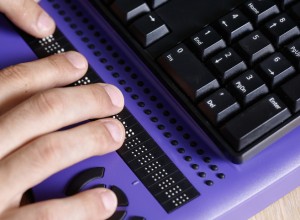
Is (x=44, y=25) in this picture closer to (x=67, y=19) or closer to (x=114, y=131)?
(x=67, y=19)

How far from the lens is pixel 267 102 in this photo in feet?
1.66

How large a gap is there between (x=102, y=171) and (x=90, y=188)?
0.06ft

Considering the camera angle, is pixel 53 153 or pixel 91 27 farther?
pixel 91 27

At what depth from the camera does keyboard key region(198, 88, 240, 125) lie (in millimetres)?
502

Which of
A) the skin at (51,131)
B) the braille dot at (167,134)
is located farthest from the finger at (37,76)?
the braille dot at (167,134)

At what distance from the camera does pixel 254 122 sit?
497 mm

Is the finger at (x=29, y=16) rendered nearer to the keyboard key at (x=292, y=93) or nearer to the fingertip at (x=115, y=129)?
the fingertip at (x=115, y=129)

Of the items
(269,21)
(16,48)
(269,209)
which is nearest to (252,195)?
(269,209)

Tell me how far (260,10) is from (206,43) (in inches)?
2.5

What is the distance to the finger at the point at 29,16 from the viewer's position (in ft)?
1.90

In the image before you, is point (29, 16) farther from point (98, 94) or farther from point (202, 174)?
point (202, 174)

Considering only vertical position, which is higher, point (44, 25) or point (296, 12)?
point (44, 25)

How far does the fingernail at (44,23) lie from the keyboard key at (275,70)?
21 cm

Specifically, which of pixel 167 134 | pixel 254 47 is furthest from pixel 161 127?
pixel 254 47
